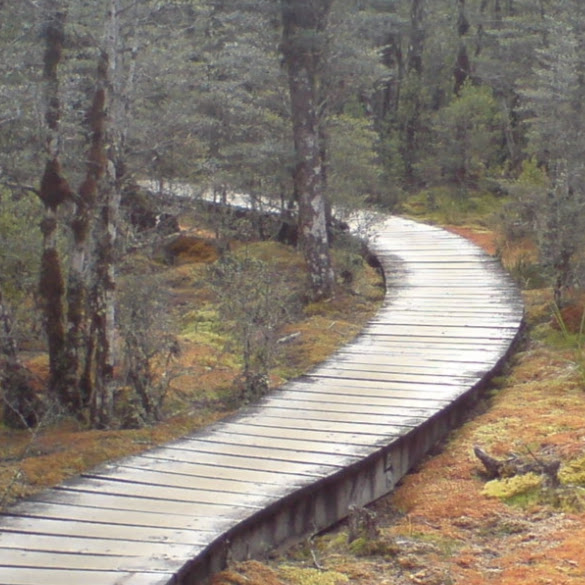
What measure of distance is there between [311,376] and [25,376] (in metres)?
2.55

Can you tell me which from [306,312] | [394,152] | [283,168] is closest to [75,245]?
[306,312]

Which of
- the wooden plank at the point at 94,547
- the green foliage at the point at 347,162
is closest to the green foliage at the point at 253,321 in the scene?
the wooden plank at the point at 94,547

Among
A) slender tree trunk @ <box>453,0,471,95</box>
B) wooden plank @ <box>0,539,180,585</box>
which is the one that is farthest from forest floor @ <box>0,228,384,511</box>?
slender tree trunk @ <box>453,0,471,95</box>

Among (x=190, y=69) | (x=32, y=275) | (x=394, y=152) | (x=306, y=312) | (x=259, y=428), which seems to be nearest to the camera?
(x=259, y=428)

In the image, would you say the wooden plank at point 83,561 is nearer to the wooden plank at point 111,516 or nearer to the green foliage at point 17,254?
the wooden plank at point 111,516

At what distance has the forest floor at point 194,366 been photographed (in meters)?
6.15

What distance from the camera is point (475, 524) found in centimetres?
546

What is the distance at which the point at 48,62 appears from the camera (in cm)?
753

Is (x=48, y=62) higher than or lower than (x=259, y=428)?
higher

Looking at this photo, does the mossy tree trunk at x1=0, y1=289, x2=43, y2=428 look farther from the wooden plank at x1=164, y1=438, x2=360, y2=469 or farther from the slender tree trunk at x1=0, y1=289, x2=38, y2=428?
the wooden plank at x1=164, y1=438, x2=360, y2=469

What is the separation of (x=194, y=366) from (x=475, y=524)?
4436 mm

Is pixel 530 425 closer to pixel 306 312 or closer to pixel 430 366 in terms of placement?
pixel 430 366

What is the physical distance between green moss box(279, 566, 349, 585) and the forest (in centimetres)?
238

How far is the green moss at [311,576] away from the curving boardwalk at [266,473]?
0.31 meters
